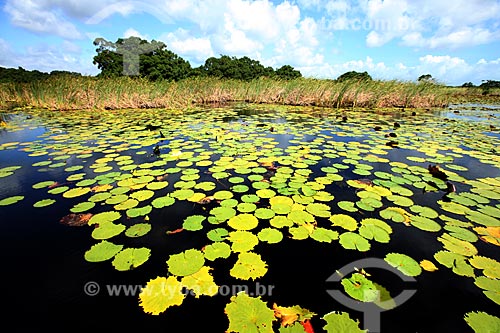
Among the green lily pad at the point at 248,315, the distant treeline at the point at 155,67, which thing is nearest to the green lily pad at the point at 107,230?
the green lily pad at the point at 248,315

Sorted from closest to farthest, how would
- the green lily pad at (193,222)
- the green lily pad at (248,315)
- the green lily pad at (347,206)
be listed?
the green lily pad at (248,315) < the green lily pad at (193,222) < the green lily pad at (347,206)

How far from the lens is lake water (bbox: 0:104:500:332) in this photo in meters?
1.45

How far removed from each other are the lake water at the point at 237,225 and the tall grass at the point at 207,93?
719 cm

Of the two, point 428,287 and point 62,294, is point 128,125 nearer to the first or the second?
point 62,294

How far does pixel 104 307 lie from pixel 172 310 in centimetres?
44

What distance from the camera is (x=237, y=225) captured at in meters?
2.22

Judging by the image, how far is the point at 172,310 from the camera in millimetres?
1419

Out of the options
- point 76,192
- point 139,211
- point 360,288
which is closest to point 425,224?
point 360,288

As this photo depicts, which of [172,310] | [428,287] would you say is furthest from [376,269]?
[172,310]

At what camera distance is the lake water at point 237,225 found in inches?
56.9

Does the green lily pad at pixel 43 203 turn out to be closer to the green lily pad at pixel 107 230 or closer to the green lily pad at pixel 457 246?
the green lily pad at pixel 107 230

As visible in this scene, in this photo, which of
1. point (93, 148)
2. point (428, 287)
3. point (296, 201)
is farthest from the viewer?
point (93, 148)

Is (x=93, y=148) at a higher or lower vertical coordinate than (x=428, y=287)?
higher

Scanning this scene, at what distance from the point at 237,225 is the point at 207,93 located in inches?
558
